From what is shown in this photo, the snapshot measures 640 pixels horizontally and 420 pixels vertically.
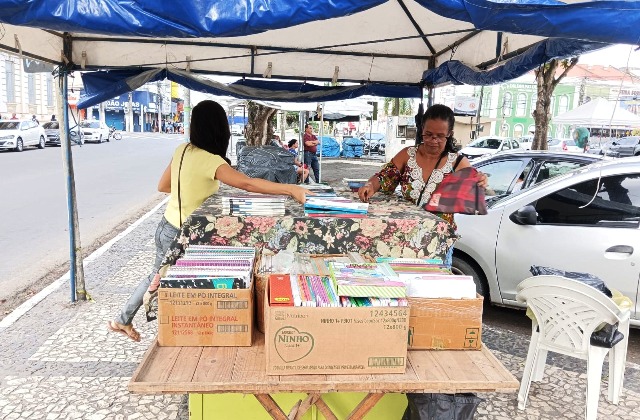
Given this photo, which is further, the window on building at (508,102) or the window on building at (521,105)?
the window on building at (508,102)

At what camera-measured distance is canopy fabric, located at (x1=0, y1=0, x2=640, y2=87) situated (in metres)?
2.09

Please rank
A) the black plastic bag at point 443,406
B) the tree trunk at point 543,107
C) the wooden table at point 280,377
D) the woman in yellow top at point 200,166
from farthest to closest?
the tree trunk at point 543,107
the woman in yellow top at point 200,166
the black plastic bag at point 443,406
the wooden table at point 280,377

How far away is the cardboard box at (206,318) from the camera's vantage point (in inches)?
81.9

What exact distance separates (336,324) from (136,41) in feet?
14.4

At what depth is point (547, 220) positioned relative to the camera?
4496mm

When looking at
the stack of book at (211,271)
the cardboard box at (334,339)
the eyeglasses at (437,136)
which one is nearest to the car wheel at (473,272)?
the eyeglasses at (437,136)

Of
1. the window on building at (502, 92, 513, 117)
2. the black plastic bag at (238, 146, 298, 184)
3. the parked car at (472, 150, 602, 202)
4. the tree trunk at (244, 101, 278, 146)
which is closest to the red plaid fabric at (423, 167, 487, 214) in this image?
the parked car at (472, 150, 602, 202)

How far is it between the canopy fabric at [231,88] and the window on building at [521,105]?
1918 inches

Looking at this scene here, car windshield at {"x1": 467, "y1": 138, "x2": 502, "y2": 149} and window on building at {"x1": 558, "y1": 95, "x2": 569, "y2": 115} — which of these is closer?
car windshield at {"x1": 467, "y1": 138, "x2": 502, "y2": 149}

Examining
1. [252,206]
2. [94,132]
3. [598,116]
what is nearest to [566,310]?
[252,206]

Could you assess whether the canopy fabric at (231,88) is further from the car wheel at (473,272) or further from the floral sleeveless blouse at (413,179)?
the floral sleeveless blouse at (413,179)

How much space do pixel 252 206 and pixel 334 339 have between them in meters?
1.11

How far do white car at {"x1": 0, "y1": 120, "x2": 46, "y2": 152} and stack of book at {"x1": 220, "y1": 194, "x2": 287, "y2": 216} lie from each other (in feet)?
78.7

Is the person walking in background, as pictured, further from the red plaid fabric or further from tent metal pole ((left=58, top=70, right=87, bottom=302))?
the red plaid fabric
